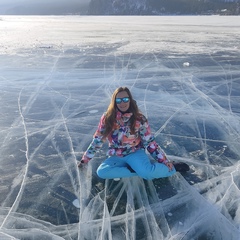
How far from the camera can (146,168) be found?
3238 mm

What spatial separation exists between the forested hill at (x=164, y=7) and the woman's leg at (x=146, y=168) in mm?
52348

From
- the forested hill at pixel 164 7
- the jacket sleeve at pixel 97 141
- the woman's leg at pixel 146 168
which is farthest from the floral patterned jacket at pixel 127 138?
the forested hill at pixel 164 7

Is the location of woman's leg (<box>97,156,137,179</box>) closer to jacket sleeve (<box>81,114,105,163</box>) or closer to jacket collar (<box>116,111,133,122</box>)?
jacket sleeve (<box>81,114,105,163</box>)

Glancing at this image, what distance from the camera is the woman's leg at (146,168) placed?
10.6 feet

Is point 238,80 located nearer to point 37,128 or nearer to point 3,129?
point 37,128

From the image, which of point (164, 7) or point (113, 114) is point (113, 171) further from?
point (164, 7)

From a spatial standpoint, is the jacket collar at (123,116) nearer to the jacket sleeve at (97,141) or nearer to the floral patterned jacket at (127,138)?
the floral patterned jacket at (127,138)

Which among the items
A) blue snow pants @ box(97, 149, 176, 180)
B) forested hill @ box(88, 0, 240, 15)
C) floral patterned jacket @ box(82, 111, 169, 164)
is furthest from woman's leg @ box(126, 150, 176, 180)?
forested hill @ box(88, 0, 240, 15)

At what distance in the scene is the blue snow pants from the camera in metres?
3.25

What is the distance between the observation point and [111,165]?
133 inches

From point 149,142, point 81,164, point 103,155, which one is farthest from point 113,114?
point 103,155

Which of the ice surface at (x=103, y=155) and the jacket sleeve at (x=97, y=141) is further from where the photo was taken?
the jacket sleeve at (x=97, y=141)

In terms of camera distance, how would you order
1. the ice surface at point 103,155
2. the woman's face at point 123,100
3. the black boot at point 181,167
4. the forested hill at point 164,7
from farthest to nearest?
the forested hill at point 164,7
the black boot at point 181,167
the woman's face at point 123,100
the ice surface at point 103,155

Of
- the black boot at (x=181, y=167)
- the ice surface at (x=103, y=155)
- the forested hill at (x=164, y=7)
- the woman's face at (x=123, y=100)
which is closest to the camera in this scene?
the ice surface at (x=103, y=155)
